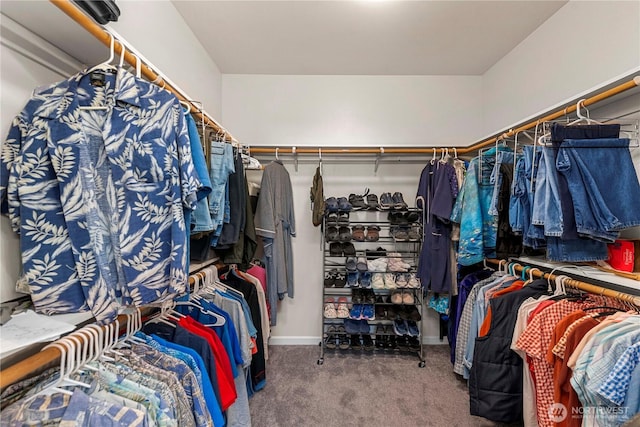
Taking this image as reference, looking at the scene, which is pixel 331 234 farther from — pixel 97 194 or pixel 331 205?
pixel 97 194

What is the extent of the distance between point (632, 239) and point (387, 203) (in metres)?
1.51

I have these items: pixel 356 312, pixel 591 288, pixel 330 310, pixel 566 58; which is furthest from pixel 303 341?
pixel 566 58

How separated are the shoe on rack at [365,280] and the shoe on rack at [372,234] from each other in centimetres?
34

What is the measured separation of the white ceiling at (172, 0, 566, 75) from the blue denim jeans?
1.21m

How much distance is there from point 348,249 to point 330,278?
333 millimetres

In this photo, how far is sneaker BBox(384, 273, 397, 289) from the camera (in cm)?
241

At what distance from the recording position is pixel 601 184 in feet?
4.19

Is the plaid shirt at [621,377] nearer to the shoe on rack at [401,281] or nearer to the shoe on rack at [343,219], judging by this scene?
the shoe on rack at [401,281]

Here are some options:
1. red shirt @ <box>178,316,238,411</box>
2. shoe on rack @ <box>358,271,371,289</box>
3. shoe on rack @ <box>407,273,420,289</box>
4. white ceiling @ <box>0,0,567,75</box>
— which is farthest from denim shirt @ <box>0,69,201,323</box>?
shoe on rack @ <box>407,273,420,289</box>

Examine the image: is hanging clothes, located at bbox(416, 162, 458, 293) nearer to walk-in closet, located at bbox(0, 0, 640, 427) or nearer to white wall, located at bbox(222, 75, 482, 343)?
walk-in closet, located at bbox(0, 0, 640, 427)

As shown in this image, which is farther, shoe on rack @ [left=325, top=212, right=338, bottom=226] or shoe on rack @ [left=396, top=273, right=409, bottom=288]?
shoe on rack @ [left=325, top=212, right=338, bottom=226]

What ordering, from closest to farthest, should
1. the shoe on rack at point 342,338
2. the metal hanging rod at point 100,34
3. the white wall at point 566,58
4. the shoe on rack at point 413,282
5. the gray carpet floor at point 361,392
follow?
the metal hanging rod at point 100,34
the white wall at point 566,58
the gray carpet floor at point 361,392
the shoe on rack at point 413,282
the shoe on rack at point 342,338

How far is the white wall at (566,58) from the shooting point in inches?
57.6

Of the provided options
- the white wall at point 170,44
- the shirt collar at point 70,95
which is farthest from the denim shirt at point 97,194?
the white wall at point 170,44
